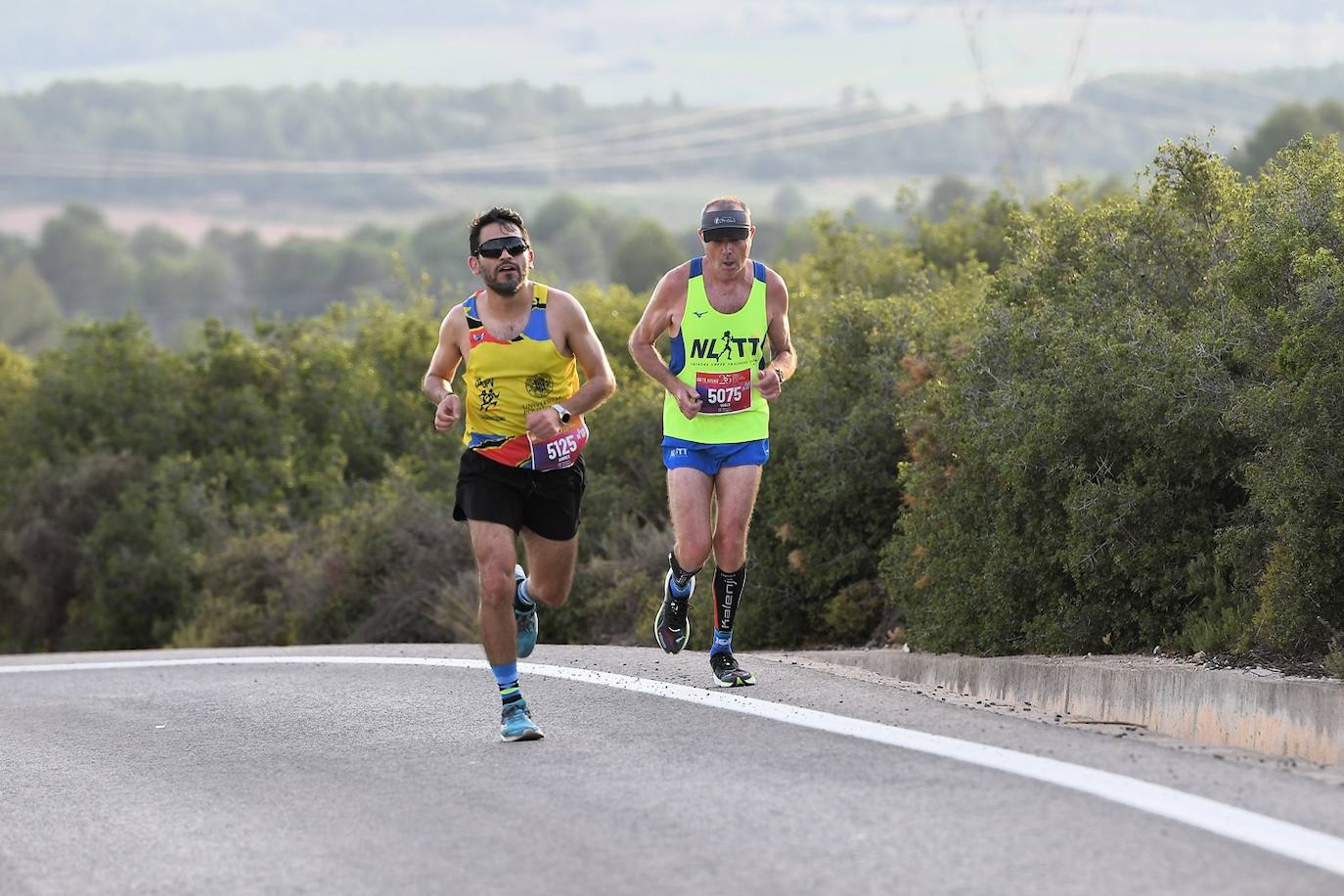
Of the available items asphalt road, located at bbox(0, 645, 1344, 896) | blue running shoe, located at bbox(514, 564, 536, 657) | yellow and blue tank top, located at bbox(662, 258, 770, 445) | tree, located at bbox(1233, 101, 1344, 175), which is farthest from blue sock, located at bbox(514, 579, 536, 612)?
tree, located at bbox(1233, 101, 1344, 175)

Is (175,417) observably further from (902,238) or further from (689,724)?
(689,724)

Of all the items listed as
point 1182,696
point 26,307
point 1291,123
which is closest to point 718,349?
point 1182,696

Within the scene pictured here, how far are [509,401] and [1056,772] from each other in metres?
3.11

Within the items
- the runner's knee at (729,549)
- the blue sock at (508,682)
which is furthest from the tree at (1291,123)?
the blue sock at (508,682)

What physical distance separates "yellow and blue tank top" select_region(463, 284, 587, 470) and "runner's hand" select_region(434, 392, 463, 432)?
5.8 inches

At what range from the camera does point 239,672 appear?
13570mm

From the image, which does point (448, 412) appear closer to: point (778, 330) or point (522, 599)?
point (522, 599)

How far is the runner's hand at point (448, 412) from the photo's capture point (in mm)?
8539

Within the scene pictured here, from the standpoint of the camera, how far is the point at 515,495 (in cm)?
897

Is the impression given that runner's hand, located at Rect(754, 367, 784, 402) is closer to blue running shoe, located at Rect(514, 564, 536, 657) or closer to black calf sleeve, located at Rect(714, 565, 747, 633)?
black calf sleeve, located at Rect(714, 565, 747, 633)

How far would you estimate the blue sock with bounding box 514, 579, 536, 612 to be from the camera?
32.4 feet

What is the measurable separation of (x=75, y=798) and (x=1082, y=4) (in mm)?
36395

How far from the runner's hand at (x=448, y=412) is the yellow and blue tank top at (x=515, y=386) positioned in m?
0.15

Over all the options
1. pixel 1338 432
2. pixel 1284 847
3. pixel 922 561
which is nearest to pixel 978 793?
pixel 1284 847
